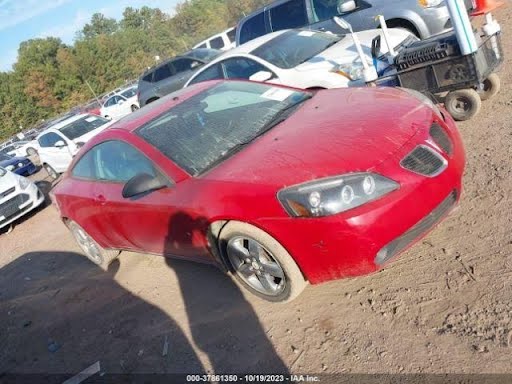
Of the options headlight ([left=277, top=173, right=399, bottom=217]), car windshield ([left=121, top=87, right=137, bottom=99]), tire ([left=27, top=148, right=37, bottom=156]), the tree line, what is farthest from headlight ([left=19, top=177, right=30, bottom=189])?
the tree line

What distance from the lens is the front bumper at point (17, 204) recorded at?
26.8ft

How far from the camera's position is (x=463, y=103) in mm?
4863

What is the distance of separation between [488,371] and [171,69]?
13.2 meters

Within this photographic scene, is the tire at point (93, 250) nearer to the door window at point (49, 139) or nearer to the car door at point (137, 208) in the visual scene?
the car door at point (137, 208)

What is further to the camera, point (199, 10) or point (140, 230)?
point (199, 10)

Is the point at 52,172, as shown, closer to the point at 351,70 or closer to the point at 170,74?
the point at 170,74

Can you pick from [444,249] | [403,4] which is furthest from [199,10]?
[444,249]

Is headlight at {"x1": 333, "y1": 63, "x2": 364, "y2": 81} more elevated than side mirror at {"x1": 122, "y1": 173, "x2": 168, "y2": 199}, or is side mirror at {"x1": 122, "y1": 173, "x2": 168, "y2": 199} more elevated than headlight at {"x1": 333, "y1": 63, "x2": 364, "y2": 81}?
side mirror at {"x1": 122, "y1": 173, "x2": 168, "y2": 199}

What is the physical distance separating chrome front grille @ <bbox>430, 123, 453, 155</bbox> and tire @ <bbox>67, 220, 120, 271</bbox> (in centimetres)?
348

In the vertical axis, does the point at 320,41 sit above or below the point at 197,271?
above

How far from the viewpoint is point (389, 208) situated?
2.62 metres

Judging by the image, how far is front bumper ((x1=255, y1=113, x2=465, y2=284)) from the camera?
2.60 meters

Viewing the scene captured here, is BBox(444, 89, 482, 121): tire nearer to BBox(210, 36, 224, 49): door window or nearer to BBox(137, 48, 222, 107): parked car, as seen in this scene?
BBox(137, 48, 222, 107): parked car

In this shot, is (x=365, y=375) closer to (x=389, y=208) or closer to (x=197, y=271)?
(x=389, y=208)
